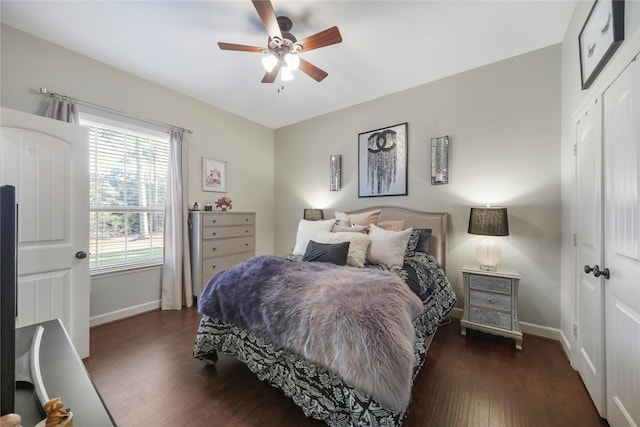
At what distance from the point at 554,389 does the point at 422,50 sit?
9.64ft

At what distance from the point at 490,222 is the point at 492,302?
2.44ft

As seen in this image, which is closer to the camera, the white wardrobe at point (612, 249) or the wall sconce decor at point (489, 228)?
the white wardrobe at point (612, 249)

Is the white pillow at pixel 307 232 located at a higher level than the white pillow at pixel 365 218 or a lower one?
lower

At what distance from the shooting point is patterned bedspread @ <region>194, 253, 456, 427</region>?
1175 mm

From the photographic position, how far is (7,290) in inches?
19.3

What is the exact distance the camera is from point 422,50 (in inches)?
94.1

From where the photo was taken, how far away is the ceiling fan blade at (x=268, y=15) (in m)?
1.58

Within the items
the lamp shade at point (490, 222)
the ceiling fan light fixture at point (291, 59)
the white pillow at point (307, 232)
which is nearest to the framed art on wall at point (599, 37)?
the lamp shade at point (490, 222)

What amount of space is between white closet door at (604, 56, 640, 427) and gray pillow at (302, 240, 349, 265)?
64.7 inches

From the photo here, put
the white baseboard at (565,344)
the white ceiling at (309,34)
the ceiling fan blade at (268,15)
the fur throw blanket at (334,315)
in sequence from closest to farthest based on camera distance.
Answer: the fur throw blanket at (334,315), the ceiling fan blade at (268,15), the white ceiling at (309,34), the white baseboard at (565,344)

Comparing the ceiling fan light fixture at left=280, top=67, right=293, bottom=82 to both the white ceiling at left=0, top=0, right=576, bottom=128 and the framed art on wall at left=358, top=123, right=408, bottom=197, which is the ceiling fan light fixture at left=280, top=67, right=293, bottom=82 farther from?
the framed art on wall at left=358, top=123, right=408, bottom=197

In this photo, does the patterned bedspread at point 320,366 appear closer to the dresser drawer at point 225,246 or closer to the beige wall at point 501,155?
the beige wall at point 501,155

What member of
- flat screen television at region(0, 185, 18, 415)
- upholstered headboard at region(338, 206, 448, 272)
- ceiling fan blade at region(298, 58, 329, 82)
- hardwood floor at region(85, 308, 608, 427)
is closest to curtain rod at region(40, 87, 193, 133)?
ceiling fan blade at region(298, 58, 329, 82)

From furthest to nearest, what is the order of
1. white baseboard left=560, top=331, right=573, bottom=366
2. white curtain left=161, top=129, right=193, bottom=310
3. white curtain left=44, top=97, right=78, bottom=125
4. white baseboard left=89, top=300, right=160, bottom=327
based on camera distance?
white curtain left=161, top=129, right=193, bottom=310
white baseboard left=89, top=300, right=160, bottom=327
white curtain left=44, top=97, right=78, bottom=125
white baseboard left=560, top=331, right=573, bottom=366
